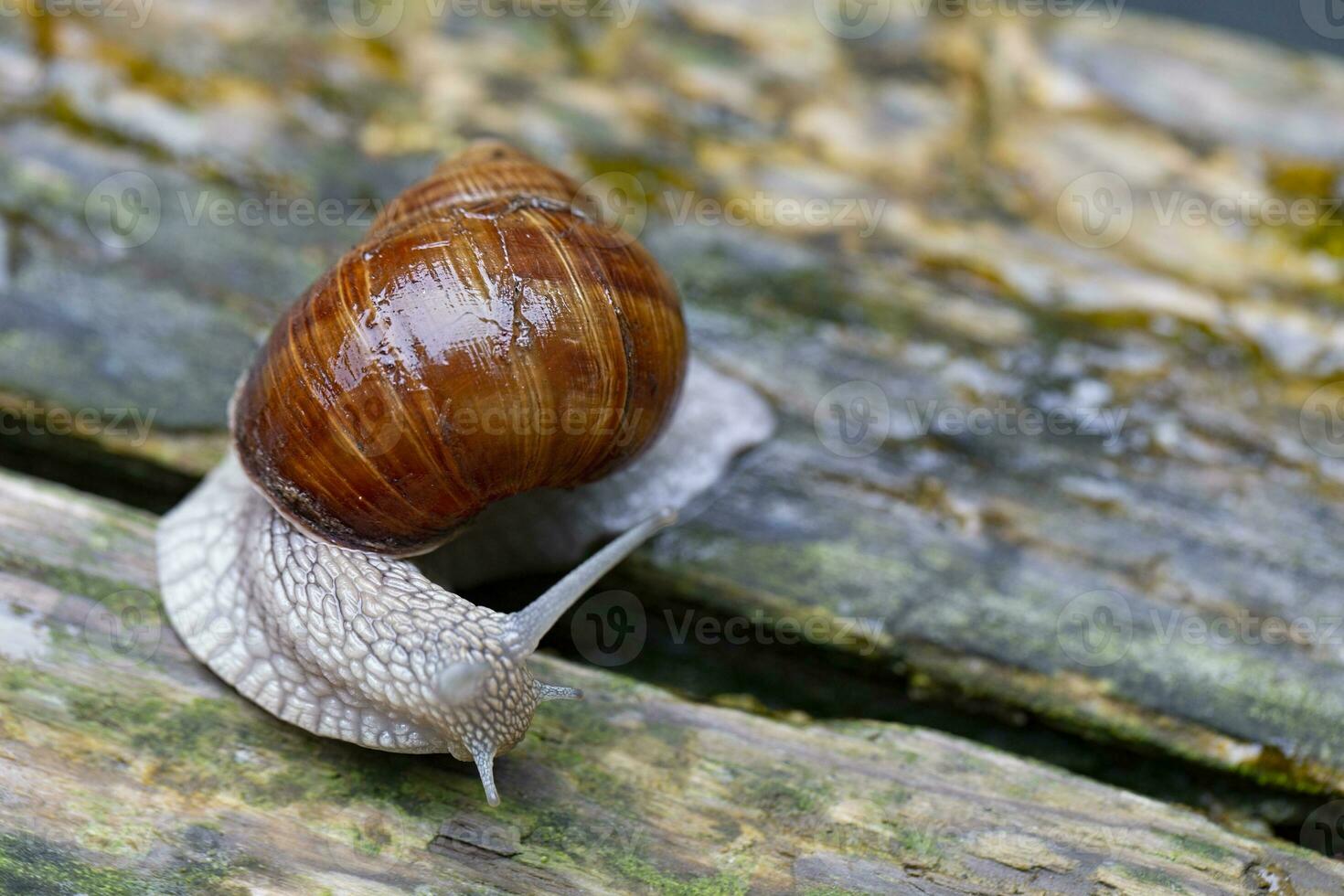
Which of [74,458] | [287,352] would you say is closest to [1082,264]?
[287,352]

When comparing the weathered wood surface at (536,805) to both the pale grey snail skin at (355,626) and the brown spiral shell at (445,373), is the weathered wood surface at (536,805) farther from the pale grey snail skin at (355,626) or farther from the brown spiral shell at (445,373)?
the brown spiral shell at (445,373)

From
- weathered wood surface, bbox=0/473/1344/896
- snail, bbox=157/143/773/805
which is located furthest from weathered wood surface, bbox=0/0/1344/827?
snail, bbox=157/143/773/805

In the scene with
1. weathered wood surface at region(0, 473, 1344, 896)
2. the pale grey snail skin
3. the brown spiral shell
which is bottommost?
weathered wood surface at region(0, 473, 1344, 896)

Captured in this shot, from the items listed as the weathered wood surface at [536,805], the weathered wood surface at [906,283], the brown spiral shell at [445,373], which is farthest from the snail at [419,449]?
the weathered wood surface at [906,283]

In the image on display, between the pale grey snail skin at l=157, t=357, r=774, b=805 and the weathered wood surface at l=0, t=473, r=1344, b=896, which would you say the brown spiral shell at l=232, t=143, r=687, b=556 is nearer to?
the pale grey snail skin at l=157, t=357, r=774, b=805

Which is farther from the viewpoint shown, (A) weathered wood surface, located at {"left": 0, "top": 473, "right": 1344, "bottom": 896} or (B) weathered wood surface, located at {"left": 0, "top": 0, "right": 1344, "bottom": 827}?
(B) weathered wood surface, located at {"left": 0, "top": 0, "right": 1344, "bottom": 827}

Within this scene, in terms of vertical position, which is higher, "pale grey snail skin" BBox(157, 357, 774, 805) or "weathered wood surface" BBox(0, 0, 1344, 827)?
"weathered wood surface" BBox(0, 0, 1344, 827)
